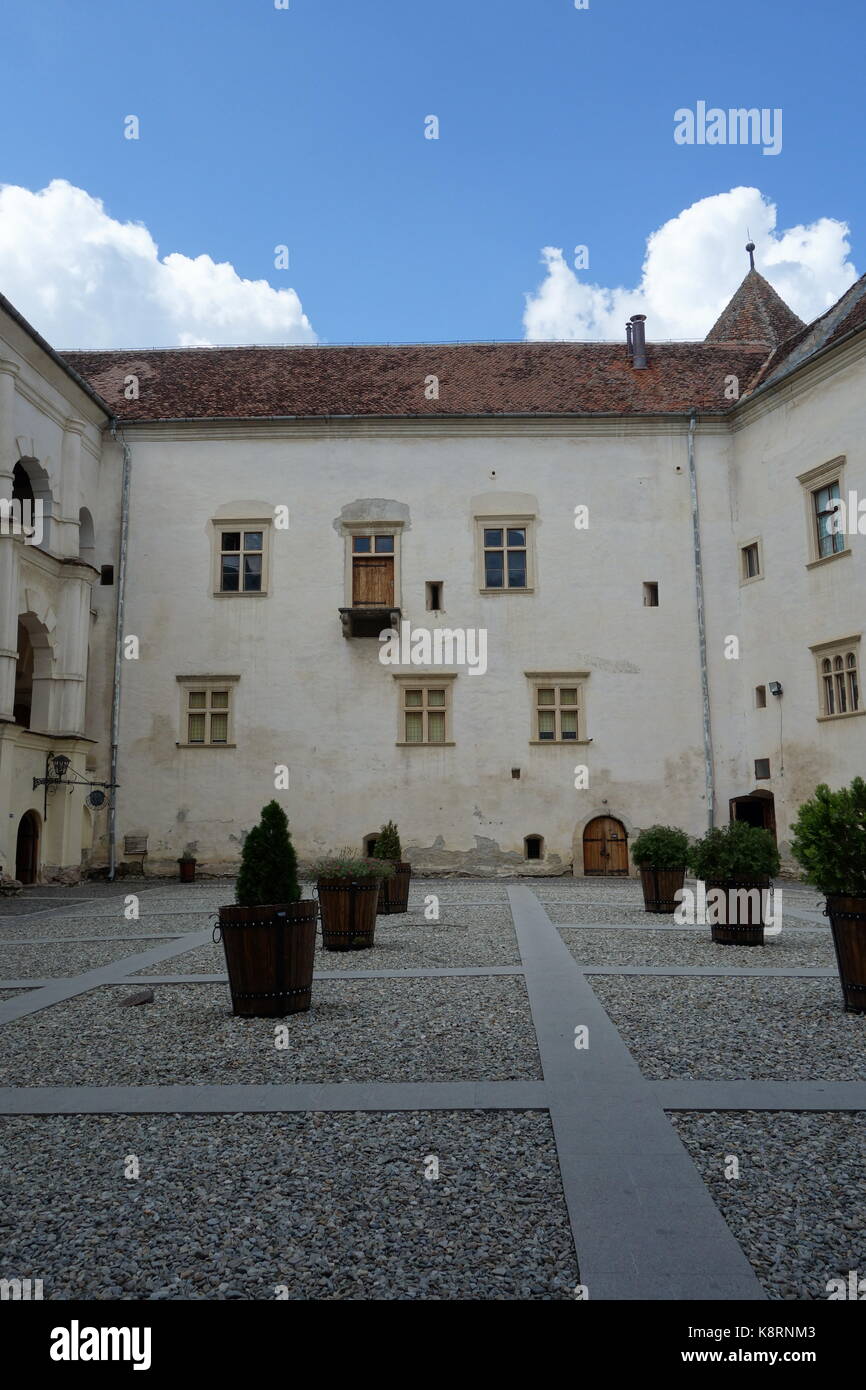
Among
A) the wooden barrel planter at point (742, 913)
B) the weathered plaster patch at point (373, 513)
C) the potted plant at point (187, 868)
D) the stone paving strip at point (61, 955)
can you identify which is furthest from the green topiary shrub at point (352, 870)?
the weathered plaster patch at point (373, 513)

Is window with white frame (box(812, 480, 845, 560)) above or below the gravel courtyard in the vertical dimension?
above

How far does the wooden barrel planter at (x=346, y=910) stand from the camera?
10719 millimetres

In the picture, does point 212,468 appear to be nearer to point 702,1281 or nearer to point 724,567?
point 724,567

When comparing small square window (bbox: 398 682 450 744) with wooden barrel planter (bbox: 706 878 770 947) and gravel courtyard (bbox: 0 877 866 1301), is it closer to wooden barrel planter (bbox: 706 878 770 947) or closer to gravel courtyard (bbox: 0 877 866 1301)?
wooden barrel planter (bbox: 706 878 770 947)

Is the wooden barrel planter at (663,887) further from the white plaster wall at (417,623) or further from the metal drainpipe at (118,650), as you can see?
the metal drainpipe at (118,650)

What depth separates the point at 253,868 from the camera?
750 centimetres

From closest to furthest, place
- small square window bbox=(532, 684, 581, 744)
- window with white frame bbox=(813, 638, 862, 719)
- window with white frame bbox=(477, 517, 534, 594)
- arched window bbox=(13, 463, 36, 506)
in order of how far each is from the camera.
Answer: window with white frame bbox=(813, 638, 862, 719), arched window bbox=(13, 463, 36, 506), small square window bbox=(532, 684, 581, 744), window with white frame bbox=(477, 517, 534, 594)

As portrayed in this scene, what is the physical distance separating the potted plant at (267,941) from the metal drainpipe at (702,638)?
17.9 metres

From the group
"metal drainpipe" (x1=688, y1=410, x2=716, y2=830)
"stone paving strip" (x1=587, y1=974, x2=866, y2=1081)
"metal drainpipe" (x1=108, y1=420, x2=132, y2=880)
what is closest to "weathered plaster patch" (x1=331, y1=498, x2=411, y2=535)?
"metal drainpipe" (x1=108, y1=420, x2=132, y2=880)

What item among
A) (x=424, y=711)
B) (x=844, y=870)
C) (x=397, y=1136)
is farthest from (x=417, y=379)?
(x=397, y=1136)

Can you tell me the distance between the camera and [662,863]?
565 inches

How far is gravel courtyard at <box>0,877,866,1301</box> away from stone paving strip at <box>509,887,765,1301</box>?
3 cm

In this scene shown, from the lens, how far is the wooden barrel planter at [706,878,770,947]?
1091 cm

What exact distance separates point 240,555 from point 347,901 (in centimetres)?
1619
